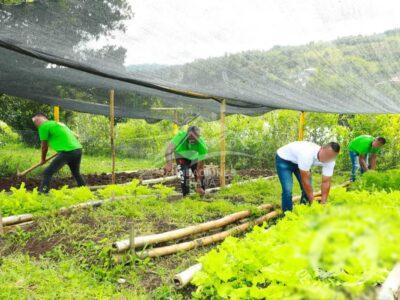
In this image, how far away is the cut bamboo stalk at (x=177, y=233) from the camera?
4168mm

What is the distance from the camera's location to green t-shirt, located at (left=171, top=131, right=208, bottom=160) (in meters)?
7.29

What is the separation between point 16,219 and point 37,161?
255 inches

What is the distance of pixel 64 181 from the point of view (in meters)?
9.66

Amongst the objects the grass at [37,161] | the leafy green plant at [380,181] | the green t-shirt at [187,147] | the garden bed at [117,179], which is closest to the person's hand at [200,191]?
the green t-shirt at [187,147]

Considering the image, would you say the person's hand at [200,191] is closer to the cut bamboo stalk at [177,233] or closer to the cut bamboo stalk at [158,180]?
the cut bamboo stalk at [177,233]

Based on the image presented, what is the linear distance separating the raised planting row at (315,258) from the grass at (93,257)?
57 centimetres

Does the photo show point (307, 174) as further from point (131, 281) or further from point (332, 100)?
point (131, 281)

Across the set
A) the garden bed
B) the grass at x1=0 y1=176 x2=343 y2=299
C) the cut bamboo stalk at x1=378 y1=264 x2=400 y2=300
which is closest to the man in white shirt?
the grass at x1=0 y1=176 x2=343 y2=299

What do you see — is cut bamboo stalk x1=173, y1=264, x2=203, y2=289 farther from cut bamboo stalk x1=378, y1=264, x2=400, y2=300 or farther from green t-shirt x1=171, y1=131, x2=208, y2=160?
green t-shirt x1=171, y1=131, x2=208, y2=160

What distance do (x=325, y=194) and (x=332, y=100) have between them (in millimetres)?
1542

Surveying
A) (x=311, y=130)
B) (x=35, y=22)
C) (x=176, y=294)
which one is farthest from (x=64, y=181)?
(x=311, y=130)

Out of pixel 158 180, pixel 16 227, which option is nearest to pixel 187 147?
pixel 158 180

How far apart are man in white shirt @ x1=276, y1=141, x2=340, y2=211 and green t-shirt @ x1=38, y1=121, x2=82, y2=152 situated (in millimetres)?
3594

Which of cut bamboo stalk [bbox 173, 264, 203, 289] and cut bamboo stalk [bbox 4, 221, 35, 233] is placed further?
cut bamboo stalk [bbox 4, 221, 35, 233]
